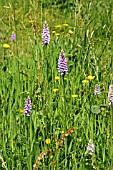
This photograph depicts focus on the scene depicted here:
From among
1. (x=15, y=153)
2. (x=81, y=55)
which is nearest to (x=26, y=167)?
(x=15, y=153)

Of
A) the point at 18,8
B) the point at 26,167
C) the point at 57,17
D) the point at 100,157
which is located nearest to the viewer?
the point at 26,167

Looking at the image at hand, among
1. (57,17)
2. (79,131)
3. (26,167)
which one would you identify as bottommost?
(26,167)

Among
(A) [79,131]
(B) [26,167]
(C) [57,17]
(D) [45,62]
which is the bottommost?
(B) [26,167]

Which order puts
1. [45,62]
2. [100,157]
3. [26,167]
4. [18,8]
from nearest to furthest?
[26,167] → [100,157] → [45,62] → [18,8]

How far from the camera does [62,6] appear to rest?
600 centimetres

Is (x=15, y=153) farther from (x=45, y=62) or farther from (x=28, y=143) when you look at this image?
(x=45, y=62)

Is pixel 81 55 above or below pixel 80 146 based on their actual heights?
above

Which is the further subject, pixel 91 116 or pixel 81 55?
pixel 81 55

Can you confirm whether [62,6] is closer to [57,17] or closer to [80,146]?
[57,17]

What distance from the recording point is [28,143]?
2377mm

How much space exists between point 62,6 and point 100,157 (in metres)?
3.79

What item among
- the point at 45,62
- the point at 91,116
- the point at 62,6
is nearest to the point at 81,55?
the point at 45,62

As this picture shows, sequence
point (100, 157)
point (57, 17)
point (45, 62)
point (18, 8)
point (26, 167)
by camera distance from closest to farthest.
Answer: point (26, 167) < point (100, 157) < point (45, 62) < point (57, 17) < point (18, 8)

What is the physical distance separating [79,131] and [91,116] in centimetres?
10
